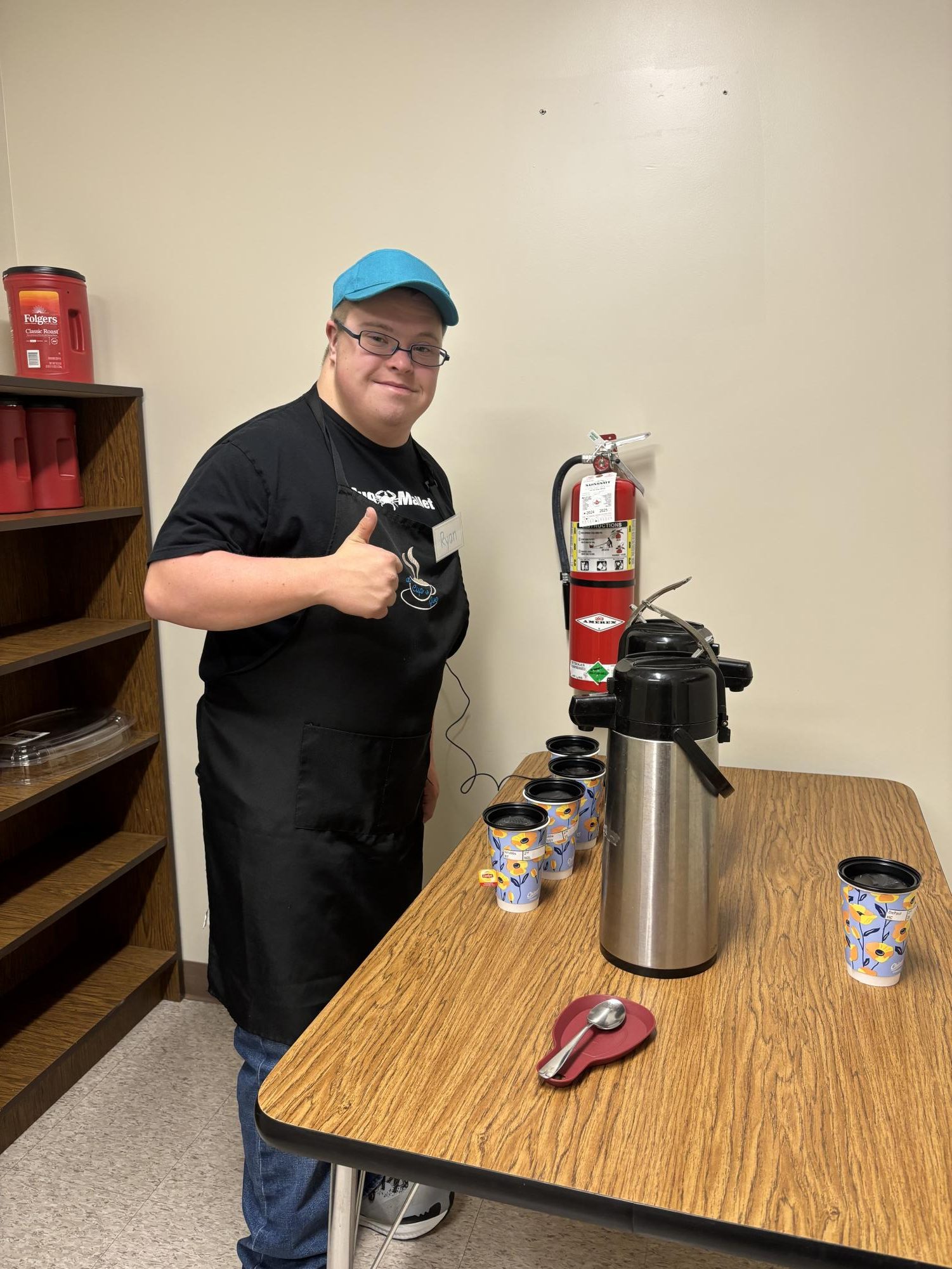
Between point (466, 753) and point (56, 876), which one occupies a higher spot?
point (466, 753)

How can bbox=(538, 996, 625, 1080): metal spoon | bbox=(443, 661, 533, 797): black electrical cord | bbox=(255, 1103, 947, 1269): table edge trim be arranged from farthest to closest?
1. bbox=(443, 661, 533, 797): black electrical cord
2. bbox=(538, 996, 625, 1080): metal spoon
3. bbox=(255, 1103, 947, 1269): table edge trim

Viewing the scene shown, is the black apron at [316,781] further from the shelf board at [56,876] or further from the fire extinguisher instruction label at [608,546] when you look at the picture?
the shelf board at [56,876]

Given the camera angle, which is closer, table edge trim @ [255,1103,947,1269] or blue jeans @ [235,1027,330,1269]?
table edge trim @ [255,1103,947,1269]

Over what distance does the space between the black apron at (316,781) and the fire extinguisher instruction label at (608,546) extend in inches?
16.3

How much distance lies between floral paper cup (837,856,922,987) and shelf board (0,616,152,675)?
167cm

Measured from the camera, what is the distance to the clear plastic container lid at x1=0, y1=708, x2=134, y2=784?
2141mm

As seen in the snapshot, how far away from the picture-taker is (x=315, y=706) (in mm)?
1539

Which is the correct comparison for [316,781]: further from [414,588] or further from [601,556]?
[601,556]

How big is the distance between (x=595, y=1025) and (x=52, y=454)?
1903 mm

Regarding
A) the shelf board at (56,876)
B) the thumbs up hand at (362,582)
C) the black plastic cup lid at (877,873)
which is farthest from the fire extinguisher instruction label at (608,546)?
the shelf board at (56,876)

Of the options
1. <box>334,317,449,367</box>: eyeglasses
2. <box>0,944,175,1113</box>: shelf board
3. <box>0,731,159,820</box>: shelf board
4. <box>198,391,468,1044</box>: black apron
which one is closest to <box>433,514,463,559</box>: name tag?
<box>198,391,468,1044</box>: black apron

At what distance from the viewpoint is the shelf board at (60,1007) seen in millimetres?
2139

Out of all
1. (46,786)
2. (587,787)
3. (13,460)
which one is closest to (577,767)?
(587,787)

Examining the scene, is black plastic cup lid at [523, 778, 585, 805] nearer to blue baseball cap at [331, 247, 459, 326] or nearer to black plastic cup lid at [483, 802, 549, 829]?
black plastic cup lid at [483, 802, 549, 829]
